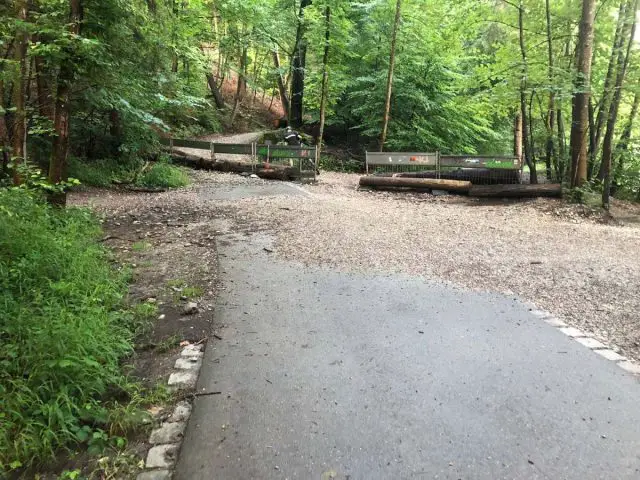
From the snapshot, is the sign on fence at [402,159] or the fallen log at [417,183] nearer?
the fallen log at [417,183]

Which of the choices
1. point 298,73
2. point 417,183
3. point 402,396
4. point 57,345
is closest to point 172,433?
point 57,345

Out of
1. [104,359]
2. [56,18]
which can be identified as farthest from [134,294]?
[56,18]

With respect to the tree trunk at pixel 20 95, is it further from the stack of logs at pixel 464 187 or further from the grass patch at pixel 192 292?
the stack of logs at pixel 464 187

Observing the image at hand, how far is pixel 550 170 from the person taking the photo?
15219 mm

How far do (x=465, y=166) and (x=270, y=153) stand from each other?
6.89 m

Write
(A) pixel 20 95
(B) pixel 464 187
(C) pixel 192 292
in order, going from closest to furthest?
(C) pixel 192 292 → (A) pixel 20 95 → (B) pixel 464 187

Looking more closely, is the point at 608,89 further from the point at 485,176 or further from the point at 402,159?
the point at 402,159

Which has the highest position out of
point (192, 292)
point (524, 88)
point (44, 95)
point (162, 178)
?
point (524, 88)

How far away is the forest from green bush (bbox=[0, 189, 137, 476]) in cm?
2

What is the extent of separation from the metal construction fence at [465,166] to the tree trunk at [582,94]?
265 cm

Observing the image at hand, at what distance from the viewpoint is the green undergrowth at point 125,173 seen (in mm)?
12281

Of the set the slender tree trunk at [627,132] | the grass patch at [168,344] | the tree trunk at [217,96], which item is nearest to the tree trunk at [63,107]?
the grass patch at [168,344]

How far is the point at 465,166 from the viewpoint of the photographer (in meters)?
14.8

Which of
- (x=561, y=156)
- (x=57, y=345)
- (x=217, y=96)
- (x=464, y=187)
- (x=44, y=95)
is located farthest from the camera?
(x=217, y=96)
